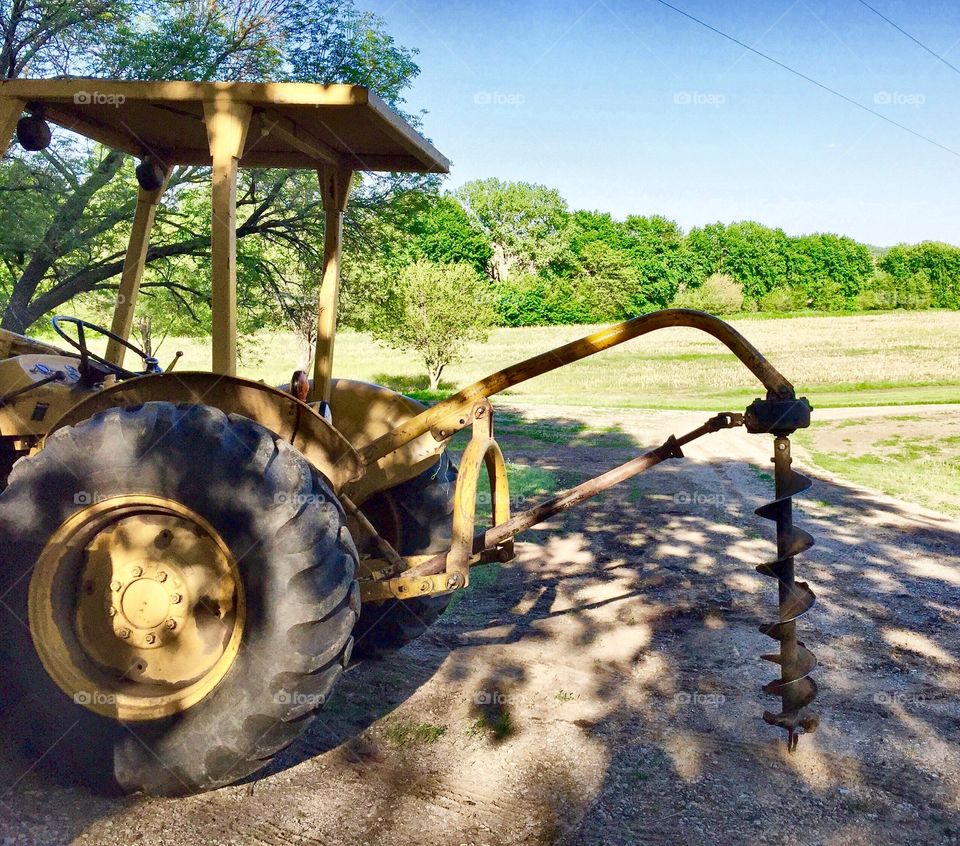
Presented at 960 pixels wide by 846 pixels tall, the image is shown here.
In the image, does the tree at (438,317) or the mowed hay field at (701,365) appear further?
the tree at (438,317)

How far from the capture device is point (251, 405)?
3.46m

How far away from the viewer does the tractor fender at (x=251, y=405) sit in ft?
11.2

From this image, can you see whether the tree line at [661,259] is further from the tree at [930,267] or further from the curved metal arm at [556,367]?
the curved metal arm at [556,367]

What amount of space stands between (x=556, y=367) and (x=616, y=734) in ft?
5.04

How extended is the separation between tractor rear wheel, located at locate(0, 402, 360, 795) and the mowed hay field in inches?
795

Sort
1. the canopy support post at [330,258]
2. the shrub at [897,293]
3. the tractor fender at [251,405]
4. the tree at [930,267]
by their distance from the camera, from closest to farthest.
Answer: the tractor fender at [251,405] → the canopy support post at [330,258] → the shrub at [897,293] → the tree at [930,267]

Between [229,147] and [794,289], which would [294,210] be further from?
[794,289]

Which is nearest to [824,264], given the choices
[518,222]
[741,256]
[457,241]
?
[741,256]

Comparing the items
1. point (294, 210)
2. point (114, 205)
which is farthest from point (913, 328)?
point (114, 205)

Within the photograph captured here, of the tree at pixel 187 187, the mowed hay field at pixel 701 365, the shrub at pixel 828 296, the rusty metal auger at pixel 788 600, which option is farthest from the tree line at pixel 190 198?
the shrub at pixel 828 296

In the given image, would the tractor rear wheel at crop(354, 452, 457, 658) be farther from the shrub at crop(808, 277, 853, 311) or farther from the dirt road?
the shrub at crop(808, 277, 853, 311)

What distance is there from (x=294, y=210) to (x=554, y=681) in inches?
611

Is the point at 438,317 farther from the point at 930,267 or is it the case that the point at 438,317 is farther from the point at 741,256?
the point at 930,267

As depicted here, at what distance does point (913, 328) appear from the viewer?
46.8 meters
